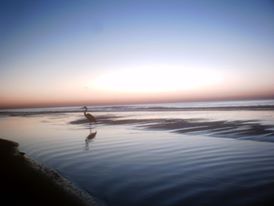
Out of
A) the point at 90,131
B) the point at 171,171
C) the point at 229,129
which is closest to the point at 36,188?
the point at 171,171

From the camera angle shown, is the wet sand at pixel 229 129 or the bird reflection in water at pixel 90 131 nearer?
the wet sand at pixel 229 129

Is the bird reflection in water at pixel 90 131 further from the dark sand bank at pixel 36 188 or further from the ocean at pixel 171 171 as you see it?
the dark sand bank at pixel 36 188

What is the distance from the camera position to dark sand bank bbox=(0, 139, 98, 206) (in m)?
5.67

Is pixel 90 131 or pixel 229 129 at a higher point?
pixel 229 129

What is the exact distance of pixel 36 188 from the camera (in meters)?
6.56

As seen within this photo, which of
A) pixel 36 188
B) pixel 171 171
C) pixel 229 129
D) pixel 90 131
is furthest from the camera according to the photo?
pixel 90 131

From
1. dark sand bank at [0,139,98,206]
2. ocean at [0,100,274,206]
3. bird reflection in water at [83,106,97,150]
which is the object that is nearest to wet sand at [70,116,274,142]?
ocean at [0,100,274,206]

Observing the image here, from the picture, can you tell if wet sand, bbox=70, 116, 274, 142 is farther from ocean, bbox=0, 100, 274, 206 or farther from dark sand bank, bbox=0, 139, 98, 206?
dark sand bank, bbox=0, 139, 98, 206

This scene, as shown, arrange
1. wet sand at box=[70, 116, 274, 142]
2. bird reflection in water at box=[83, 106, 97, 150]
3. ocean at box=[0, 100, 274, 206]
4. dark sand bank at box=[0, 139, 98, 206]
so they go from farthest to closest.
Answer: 1. bird reflection in water at box=[83, 106, 97, 150]
2. wet sand at box=[70, 116, 274, 142]
3. ocean at box=[0, 100, 274, 206]
4. dark sand bank at box=[0, 139, 98, 206]

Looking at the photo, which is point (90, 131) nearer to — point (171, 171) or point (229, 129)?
point (229, 129)

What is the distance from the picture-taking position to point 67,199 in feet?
19.1

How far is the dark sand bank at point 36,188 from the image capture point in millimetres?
5672

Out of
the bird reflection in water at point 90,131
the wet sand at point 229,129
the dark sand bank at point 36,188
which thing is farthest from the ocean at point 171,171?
the bird reflection in water at point 90,131

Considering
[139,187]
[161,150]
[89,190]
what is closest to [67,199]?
[89,190]
